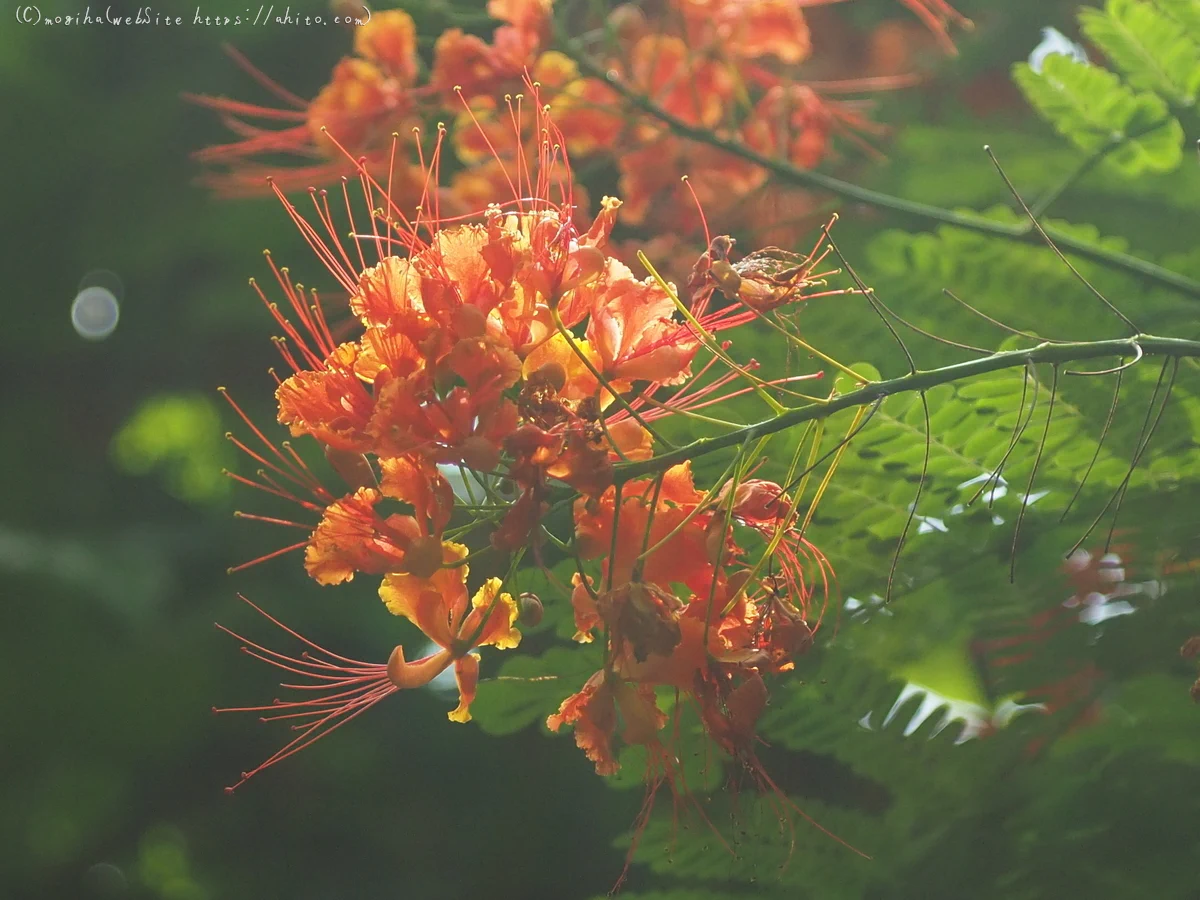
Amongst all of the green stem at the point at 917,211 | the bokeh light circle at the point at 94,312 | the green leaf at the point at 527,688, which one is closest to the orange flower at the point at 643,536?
the green leaf at the point at 527,688

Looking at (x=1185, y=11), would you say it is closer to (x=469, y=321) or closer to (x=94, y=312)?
(x=469, y=321)

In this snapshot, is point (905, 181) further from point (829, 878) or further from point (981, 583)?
point (829, 878)

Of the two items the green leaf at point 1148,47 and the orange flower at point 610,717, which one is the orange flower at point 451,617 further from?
the green leaf at point 1148,47

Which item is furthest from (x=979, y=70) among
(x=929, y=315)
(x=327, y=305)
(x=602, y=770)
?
(x=602, y=770)

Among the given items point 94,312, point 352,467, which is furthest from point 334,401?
point 94,312

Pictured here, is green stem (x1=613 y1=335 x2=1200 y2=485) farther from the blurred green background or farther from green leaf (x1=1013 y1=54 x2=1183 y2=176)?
green leaf (x1=1013 y1=54 x2=1183 y2=176)

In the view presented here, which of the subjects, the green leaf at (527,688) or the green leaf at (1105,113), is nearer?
the green leaf at (527,688)

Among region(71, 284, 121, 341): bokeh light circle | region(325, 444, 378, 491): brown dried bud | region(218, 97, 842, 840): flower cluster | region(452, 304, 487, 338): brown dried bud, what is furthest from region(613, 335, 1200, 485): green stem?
region(71, 284, 121, 341): bokeh light circle

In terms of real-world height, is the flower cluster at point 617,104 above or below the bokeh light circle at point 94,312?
above
